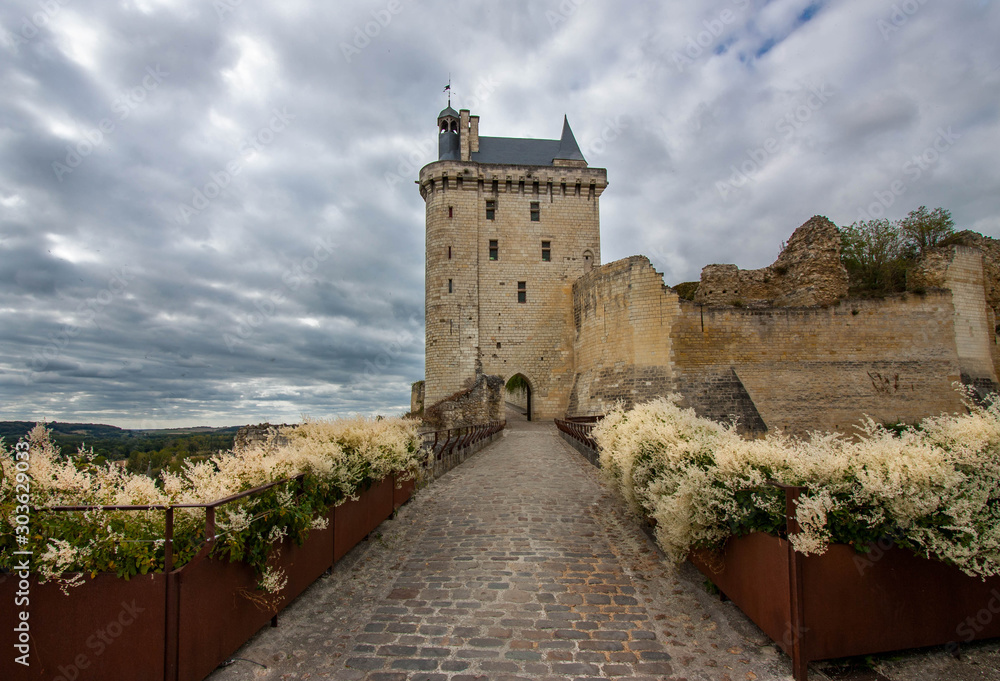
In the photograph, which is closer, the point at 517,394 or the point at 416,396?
the point at 416,396

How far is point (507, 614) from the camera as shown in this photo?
390 centimetres

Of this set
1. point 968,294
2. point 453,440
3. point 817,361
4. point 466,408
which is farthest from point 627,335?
point 968,294

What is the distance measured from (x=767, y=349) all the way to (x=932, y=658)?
57.5 ft

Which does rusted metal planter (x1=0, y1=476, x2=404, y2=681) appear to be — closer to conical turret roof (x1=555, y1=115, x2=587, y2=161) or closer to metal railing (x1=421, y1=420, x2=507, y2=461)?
metal railing (x1=421, y1=420, x2=507, y2=461)

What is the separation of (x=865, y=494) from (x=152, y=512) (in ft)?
13.9

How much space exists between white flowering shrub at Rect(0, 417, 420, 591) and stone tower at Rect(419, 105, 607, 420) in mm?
22517

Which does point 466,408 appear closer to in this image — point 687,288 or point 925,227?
point 687,288

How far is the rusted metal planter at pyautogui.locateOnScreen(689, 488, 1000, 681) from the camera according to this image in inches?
117

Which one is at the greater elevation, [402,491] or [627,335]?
[627,335]

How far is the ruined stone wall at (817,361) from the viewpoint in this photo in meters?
18.9

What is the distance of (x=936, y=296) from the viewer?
62.8 ft

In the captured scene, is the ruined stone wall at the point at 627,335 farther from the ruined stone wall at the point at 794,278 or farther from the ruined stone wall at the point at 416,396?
the ruined stone wall at the point at 416,396

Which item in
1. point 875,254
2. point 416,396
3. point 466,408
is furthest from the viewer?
point 416,396

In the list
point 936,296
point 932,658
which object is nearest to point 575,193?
point 936,296
